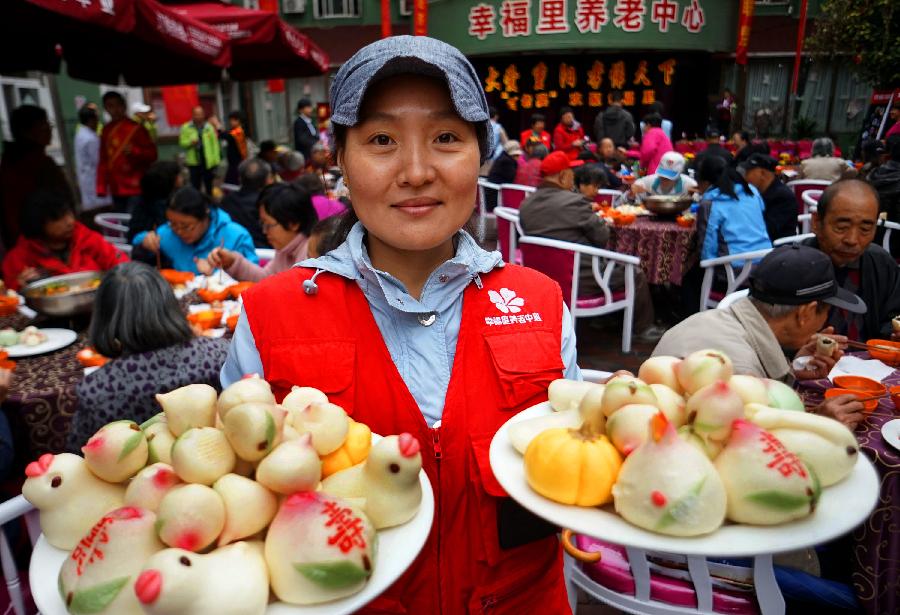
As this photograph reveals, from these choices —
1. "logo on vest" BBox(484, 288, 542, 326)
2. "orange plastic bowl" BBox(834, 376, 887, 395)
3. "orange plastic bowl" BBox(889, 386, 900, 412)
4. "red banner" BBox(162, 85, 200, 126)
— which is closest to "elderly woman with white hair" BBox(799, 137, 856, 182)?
"orange plastic bowl" BBox(834, 376, 887, 395)

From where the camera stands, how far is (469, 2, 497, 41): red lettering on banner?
18031mm

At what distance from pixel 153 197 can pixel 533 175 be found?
18.2ft

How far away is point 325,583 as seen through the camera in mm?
772

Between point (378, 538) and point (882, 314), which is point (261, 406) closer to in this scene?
point (378, 538)

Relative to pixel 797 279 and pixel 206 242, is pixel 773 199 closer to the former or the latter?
pixel 797 279

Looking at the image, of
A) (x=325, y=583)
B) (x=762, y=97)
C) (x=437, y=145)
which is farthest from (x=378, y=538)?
(x=762, y=97)

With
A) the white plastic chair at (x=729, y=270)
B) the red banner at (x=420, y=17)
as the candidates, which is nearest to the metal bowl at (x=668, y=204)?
the white plastic chair at (x=729, y=270)

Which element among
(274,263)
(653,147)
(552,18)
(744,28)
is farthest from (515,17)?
(274,263)

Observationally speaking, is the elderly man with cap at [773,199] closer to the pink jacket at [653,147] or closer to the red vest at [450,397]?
the pink jacket at [653,147]

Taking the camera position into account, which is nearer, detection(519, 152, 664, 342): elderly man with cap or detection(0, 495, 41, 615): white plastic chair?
detection(0, 495, 41, 615): white plastic chair

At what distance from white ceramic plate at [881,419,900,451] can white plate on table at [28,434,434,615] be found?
67.9 inches

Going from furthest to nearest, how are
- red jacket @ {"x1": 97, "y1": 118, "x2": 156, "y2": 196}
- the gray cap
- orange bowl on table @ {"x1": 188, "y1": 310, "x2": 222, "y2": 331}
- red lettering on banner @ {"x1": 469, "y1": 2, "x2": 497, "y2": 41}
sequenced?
1. red lettering on banner @ {"x1": 469, "y1": 2, "x2": 497, "y2": 41}
2. red jacket @ {"x1": 97, "y1": 118, "x2": 156, "y2": 196}
3. orange bowl on table @ {"x1": 188, "y1": 310, "x2": 222, "y2": 331}
4. the gray cap

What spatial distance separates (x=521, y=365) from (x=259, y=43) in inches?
272

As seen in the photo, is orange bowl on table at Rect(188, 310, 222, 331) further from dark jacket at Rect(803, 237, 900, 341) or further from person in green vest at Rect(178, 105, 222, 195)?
person in green vest at Rect(178, 105, 222, 195)
